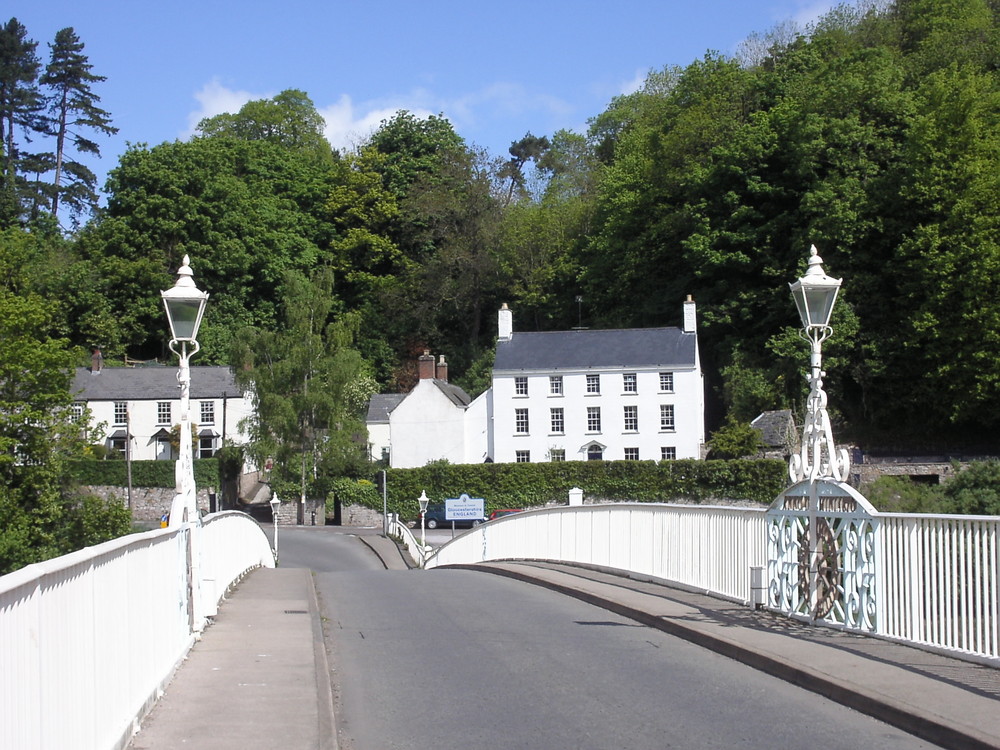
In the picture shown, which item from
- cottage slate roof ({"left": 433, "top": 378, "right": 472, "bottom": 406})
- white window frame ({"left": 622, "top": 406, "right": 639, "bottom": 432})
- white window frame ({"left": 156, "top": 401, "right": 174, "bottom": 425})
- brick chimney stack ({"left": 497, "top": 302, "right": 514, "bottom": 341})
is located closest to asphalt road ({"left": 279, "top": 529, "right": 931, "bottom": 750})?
white window frame ({"left": 622, "top": 406, "right": 639, "bottom": 432})

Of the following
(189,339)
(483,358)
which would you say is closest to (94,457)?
(483,358)

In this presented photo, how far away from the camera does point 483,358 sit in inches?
2908

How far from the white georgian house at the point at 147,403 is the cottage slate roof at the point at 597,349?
20.2 m

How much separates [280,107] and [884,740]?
98.3 m

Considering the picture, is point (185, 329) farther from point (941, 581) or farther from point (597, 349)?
point (597, 349)

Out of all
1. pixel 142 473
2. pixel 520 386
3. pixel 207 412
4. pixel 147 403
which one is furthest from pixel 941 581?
pixel 147 403

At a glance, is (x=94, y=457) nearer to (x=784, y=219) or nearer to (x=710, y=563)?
(x=784, y=219)

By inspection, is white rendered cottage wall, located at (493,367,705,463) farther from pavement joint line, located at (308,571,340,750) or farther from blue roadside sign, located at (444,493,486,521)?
pavement joint line, located at (308,571,340,750)

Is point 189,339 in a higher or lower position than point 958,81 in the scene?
lower

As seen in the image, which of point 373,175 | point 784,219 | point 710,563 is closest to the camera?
point 710,563

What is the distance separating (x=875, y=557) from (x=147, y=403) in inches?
2581

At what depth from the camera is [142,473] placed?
6594cm

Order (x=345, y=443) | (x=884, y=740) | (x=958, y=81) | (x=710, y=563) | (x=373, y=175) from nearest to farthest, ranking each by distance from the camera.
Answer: (x=884, y=740), (x=710, y=563), (x=958, y=81), (x=345, y=443), (x=373, y=175)

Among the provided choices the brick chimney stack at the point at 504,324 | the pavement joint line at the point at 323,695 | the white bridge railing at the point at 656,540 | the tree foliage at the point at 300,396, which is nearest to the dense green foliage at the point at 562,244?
the tree foliage at the point at 300,396
